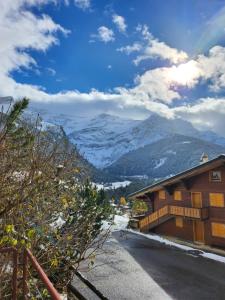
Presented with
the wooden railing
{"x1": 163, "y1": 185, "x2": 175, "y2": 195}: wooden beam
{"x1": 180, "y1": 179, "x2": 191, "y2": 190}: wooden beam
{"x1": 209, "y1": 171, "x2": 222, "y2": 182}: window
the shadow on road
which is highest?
{"x1": 209, "y1": 171, "x2": 222, "y2": 182}: window

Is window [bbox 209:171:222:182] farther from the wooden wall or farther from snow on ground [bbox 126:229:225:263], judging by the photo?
snow on ground [bbox 126:229:225:263]

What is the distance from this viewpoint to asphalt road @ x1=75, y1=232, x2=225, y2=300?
1513 centimetres

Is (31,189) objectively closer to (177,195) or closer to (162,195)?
(177,195)

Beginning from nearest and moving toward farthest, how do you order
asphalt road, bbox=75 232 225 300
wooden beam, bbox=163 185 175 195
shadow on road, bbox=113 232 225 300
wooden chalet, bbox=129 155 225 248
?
asphalt road, bbox=75 232 225 300 < shadow on road, bbox=113 232 225 300 < wooden chalet, bbox=129 155 225 248 < wooden beam, bbox=163 185 175 195

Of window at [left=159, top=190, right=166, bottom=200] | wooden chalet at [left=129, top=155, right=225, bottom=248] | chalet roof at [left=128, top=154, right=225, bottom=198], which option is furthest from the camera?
window at [left=159, top=190, right=166, bottom=200]

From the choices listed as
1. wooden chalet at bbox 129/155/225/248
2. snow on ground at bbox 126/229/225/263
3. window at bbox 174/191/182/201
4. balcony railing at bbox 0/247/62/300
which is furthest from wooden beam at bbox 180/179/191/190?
balcony railing at bbox 0/247/62/300

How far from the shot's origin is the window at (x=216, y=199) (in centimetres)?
2493

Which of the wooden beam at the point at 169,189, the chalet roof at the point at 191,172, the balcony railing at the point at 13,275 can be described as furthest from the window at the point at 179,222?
the balcony railing at the point at 13,275

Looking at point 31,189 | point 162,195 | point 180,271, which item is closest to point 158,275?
point 180,271

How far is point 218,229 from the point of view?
2497cm

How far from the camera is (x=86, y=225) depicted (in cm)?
737

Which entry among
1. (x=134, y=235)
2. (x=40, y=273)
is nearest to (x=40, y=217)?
(x=40, y=273)

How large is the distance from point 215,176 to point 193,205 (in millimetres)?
3655

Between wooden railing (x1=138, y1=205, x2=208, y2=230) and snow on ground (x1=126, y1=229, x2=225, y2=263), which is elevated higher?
wooden railing (x1=138, y1=205, x2=208, y2=230)
